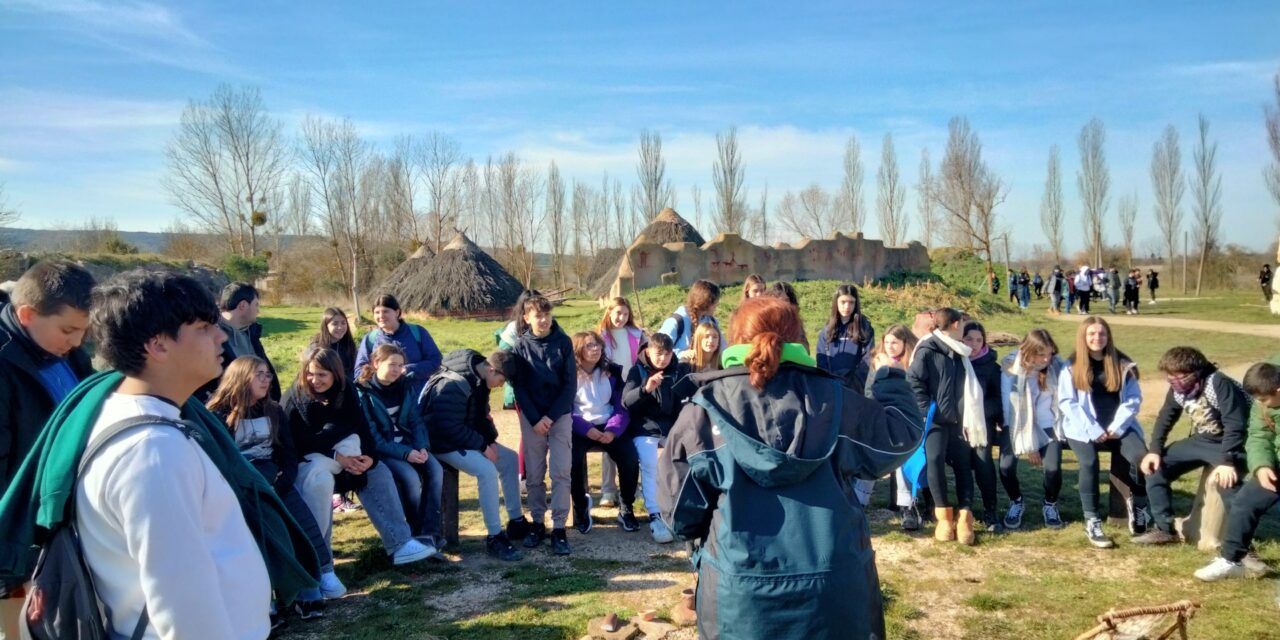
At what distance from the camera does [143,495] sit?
1.56 m

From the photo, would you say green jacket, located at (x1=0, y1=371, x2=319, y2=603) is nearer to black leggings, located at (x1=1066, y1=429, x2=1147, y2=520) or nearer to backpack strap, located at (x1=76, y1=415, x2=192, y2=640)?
backpack strap, located at (x1=76, y1=415, x2=192, y2=640)

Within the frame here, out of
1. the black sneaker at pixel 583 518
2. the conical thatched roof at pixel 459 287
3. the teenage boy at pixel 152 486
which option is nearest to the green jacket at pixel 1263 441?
the black sneaker at pixel 583 518

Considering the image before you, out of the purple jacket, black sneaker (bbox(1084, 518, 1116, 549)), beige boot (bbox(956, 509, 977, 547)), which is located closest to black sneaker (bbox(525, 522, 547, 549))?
the purple jacket

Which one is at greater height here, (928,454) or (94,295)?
(94,295)

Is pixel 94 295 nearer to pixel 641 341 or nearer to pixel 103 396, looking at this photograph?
pixel 103 396

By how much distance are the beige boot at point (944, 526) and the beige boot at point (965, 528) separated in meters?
0.05

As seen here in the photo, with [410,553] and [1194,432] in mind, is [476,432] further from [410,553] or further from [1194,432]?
[1194,432]

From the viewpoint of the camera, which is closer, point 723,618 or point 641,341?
point 723,618

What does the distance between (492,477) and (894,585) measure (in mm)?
2739

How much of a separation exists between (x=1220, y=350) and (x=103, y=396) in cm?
1851

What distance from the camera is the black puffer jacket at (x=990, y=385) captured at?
587 cm

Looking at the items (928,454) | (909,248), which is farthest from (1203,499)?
(909,248)

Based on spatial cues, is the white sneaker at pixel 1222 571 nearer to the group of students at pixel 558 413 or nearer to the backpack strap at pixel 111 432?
the group of students at pixel 558 413

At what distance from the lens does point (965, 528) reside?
212 inches
